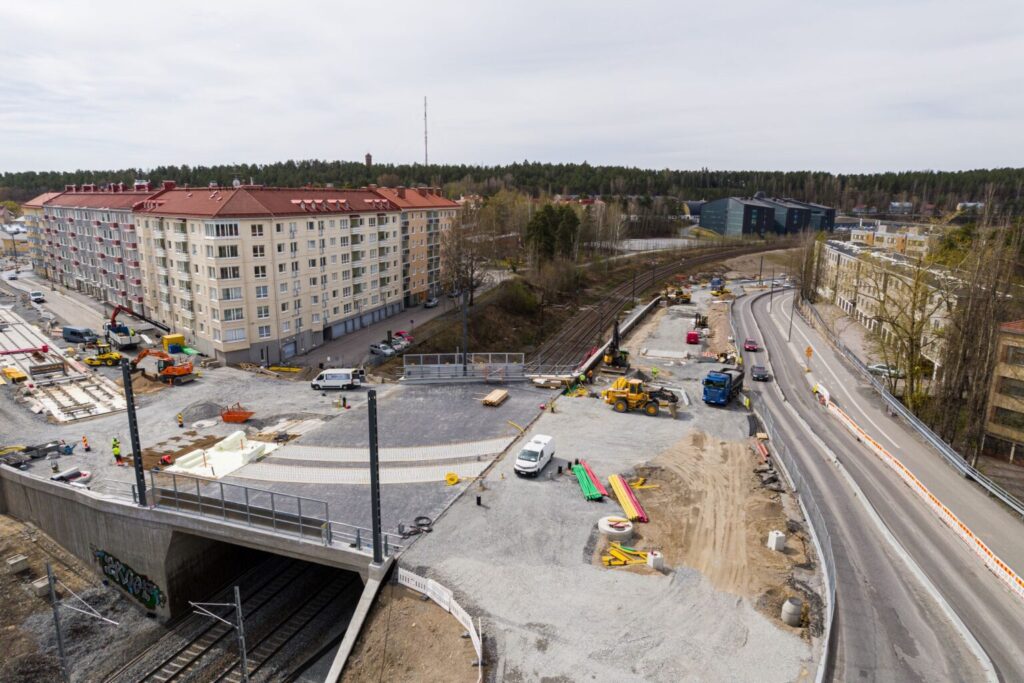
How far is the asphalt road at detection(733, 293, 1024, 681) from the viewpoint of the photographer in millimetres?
18703

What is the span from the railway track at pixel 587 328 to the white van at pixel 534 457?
15.7m

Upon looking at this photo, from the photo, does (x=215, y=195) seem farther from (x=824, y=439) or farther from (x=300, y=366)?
(x=824, y=439)

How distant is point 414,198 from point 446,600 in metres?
76.6

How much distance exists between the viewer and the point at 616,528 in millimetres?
25328

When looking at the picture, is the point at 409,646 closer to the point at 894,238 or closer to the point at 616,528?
the point at 616,528

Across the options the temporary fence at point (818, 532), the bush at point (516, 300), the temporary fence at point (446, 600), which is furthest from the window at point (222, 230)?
the temporary fence at point (818, 532)

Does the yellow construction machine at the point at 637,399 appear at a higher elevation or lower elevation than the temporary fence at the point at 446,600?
higher

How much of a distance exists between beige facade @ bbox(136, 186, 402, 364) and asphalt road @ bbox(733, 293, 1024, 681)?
47.2 metres

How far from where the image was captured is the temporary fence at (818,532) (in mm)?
18750

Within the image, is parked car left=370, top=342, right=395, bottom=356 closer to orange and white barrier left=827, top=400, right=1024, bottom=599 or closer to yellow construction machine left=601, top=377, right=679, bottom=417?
yellow construction machine left=601, top=377, right=679, bottom=417

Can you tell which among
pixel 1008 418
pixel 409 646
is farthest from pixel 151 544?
pixel 1008 418

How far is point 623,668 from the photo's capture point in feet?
59.4

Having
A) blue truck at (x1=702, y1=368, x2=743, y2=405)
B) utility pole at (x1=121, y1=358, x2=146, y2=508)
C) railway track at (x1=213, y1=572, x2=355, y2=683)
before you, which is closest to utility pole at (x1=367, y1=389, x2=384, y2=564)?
railway track at (x1=213, y1=572, x2=355, y2=683)

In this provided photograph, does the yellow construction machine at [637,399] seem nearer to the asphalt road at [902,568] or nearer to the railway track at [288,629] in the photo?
the asphalt road at [902,568]
